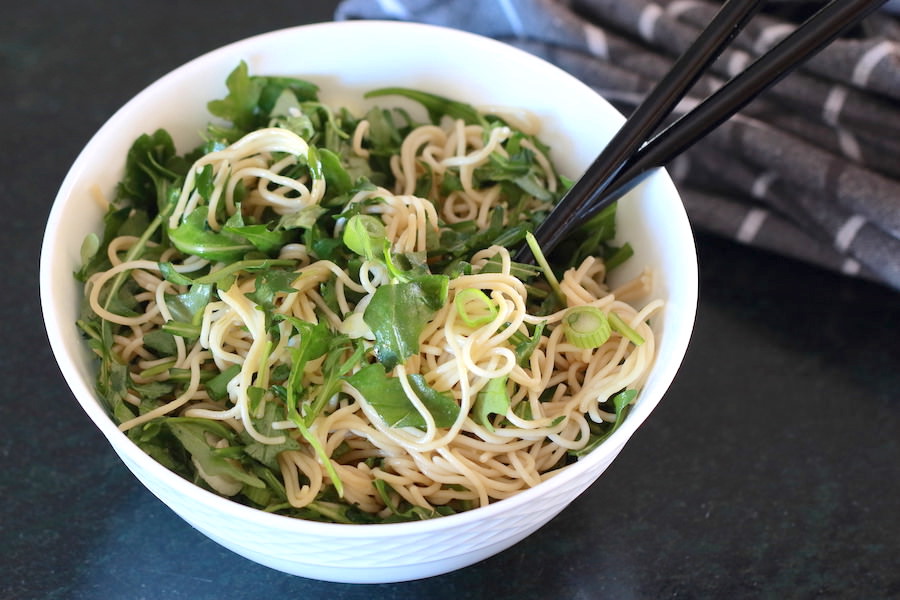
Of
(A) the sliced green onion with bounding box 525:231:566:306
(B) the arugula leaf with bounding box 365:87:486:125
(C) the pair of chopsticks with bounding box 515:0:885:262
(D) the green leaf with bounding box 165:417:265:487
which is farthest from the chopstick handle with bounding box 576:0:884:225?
(D) the green leaf with bounding box 165:417:265:487

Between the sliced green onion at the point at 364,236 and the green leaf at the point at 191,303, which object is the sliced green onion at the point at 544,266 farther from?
the green leaf at the point at 191,303

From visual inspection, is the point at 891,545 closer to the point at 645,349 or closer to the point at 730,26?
the point at 645,349

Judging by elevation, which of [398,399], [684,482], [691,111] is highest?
[691,111]

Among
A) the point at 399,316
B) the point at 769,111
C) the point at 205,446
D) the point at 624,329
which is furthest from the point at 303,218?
the point at 769,111

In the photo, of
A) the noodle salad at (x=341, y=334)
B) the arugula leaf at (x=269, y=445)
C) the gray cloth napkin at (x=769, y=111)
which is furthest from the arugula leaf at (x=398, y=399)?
the gray cloth napkin at (x=769, y=111)

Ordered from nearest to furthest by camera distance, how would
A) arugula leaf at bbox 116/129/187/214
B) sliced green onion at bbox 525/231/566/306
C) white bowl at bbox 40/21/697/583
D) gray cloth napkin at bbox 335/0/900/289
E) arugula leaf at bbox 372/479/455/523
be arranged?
1. white bowl at bbox 40/21/697/583
2. arugula leaf at bbox 372/479/455/523
3. sliced green onion at bbox 525/231/566/306
4. arugula leaf at bbox 116/129/187/214
5. gray cloth napkin at bbox 335/0/900/289

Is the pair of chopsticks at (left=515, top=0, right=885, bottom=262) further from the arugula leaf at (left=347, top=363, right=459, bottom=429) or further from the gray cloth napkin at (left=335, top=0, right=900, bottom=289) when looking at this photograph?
the gray cloth napkin at (left=335, top=0, right=900, bottom=289)

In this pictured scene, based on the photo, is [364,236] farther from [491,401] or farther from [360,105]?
[360,105]
